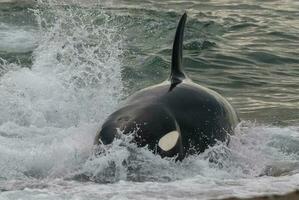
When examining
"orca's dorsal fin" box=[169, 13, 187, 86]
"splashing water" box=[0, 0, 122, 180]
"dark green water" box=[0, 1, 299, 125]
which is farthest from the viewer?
"dark green water" box=[0, 1, 299, 125]

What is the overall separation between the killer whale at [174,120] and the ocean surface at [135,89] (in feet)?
0.36

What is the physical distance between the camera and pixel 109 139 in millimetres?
5895

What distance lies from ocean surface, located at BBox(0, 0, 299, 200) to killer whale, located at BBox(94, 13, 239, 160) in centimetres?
11

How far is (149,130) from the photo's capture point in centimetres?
589

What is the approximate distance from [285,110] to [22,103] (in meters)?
3.49

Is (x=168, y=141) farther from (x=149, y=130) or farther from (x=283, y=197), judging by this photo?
(x=283, y=197)

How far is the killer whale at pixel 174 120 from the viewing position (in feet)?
19.3

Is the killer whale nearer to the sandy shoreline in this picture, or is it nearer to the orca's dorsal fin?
Answer: the orca's dorsal fin

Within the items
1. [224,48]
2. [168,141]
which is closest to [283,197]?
[168,141]

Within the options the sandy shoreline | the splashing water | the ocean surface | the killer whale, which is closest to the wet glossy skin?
the killer whale

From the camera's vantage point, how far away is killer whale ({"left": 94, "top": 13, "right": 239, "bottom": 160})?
5.87 metres

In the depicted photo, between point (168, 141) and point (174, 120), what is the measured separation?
0.99ft

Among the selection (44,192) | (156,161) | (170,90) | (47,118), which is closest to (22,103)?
(47,118)

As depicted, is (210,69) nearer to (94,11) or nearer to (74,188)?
(94,11)
